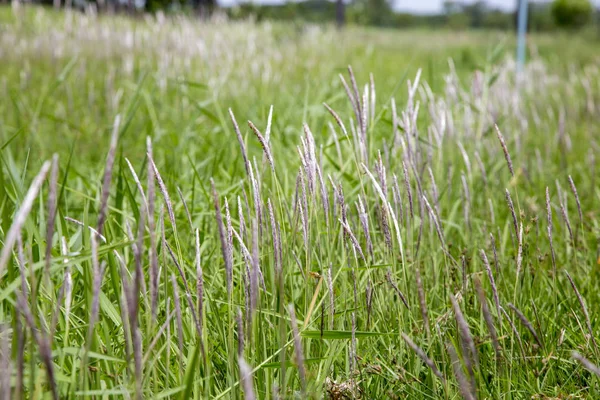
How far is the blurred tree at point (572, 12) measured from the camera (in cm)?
3422

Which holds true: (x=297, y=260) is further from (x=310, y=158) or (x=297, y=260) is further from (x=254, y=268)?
(x=254, y=268)

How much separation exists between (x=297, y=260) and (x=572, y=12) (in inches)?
1531

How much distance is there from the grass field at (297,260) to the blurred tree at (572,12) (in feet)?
115

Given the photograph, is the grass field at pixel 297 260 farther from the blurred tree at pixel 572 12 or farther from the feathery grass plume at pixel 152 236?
the blurred tree at pixel 572 12

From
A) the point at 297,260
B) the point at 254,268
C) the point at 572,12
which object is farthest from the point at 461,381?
the point at 572,12

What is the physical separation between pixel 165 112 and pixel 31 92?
3.57ft

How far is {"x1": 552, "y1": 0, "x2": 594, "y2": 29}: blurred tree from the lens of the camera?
34.2 metres

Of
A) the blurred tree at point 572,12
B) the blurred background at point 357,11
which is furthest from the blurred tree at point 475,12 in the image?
the blurred tree at point 572,12

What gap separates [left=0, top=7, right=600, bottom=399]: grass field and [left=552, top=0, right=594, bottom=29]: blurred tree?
35.0 metres

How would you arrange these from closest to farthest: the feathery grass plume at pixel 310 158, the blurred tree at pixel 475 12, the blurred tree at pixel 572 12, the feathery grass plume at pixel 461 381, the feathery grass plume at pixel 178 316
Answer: the feathery grass plume at pixel 461 381
the feathery grass plume at pixel 178 316
the feathery grass plume at pixel 310 158
the blurred tree at pixel 572 12
the blurred tree at pixel 475 12

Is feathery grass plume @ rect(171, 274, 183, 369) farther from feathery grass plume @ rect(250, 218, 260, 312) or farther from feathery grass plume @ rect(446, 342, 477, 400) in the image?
feathery grass plume @ rect(446, 342, 477, 400)

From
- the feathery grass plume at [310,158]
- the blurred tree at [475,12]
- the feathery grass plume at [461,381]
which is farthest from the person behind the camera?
the blurred tree at [475,12]

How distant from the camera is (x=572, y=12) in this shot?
34844 mm

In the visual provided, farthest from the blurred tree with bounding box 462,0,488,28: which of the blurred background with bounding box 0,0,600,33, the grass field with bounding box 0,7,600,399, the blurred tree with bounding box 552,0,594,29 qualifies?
the grass field with bounding box 0,7,600,399
